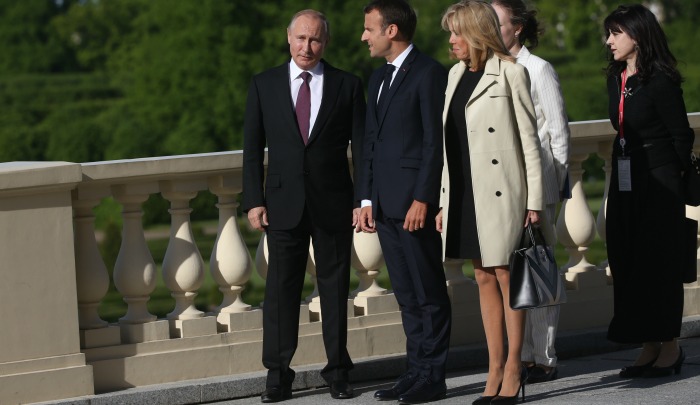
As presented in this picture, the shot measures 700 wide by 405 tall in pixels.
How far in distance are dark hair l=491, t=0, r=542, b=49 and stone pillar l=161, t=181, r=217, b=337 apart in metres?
1.78

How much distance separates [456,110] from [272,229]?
1101 mm

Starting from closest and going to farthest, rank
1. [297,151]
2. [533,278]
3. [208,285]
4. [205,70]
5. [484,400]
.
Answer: [533,278], [484,400], [297,151], [208,285], [205,70]

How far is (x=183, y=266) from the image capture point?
7949mm

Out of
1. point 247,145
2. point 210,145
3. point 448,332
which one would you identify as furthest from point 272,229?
point 210,145

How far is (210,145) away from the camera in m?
48.6

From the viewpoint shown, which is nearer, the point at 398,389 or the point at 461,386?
the point at 398,389

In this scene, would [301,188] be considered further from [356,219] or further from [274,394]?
[274,394]

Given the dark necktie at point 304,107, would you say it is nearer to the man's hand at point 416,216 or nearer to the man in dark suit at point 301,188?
the man in dark suit at point 301,188

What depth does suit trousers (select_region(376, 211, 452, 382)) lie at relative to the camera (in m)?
7.44

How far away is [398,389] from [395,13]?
1.78 m

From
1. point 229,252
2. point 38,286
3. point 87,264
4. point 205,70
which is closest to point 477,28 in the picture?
point 229,252

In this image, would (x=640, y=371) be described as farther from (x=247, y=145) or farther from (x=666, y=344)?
(x=247, y=145)

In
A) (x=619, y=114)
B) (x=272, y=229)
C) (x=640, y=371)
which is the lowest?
(x=640, y=371)

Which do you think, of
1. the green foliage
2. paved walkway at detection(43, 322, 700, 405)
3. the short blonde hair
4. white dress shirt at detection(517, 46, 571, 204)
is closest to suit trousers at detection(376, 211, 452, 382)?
paved walkway at detection(43, 322, 700, 405)
